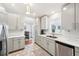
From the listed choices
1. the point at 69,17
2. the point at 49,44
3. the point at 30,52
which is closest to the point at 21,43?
the point at 30,52

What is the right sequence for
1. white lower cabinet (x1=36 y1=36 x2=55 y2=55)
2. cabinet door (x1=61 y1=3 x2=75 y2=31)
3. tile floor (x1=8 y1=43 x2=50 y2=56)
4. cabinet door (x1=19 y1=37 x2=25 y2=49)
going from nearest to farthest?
cabinet door (x1=61 y1=3 x2=75 y2=31), tile floor (x1=8 y1=43 x2=50 y2=56), white lower cabinet (x1=36 y1=36 x2=55 y2=55), cabinet door (x1=19 y1=37 x2=25 y2=49)

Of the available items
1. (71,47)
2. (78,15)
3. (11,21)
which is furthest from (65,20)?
(11,21)

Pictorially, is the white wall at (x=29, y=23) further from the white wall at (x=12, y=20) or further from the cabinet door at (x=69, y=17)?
the cabinet door at (x=69, y=17)

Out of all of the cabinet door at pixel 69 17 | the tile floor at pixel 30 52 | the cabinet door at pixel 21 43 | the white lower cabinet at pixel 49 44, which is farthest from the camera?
the cabinet door at pixel 21 43

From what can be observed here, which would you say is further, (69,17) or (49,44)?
(49,44)

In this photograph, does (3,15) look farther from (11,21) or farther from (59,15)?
(59,15)

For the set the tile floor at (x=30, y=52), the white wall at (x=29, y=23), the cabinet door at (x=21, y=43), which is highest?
the white wall at (x=29, y=23)

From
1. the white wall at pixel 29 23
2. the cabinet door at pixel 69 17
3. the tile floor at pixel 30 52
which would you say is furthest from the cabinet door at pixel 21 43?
the cabinet door at pixel 69 17

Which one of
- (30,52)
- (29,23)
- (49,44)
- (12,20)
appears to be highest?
(12,20)

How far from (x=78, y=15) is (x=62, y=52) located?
101cm

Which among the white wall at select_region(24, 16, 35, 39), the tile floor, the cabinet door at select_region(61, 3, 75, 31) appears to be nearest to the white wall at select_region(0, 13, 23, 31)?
the white wall at select_region(24, 16, 35, 39)

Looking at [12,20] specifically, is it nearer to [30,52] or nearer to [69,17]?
[30,52]

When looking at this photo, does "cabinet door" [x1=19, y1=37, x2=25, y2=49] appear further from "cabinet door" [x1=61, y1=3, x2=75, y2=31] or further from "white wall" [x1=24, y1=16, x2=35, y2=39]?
"cabinet door" [x1=61, y1=3, x2=75, y2=31]

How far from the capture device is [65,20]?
8.36 feet
